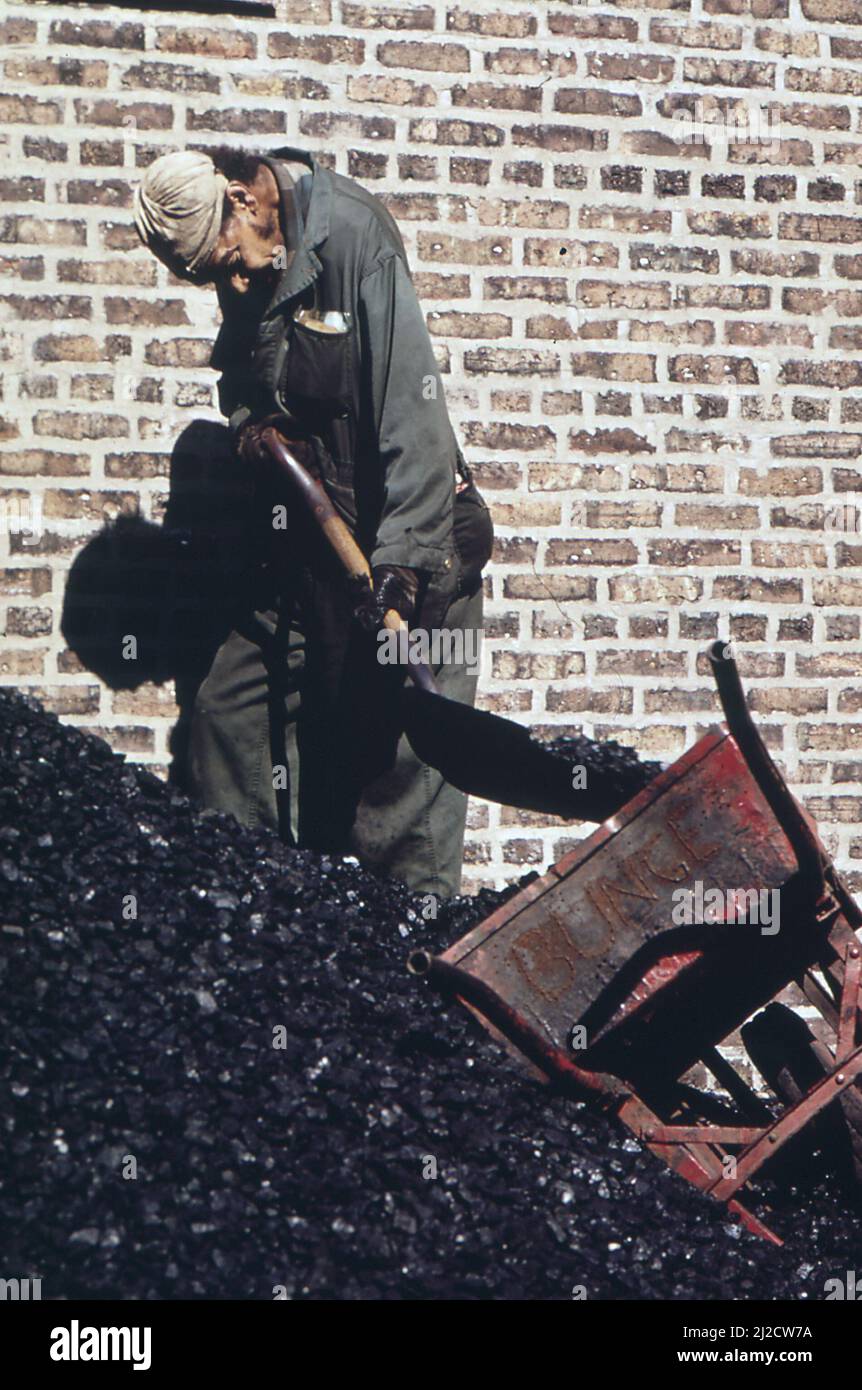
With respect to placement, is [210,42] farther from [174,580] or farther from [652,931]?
[652,931]

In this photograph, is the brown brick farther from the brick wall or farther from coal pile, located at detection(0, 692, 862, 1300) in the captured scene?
coal pile, located at detection(0, 692, 862, 1300)

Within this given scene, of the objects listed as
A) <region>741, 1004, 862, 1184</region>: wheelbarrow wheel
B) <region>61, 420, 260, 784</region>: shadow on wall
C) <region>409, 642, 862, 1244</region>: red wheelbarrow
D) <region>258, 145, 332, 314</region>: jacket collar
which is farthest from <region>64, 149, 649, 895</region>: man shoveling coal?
<region>741, 1004, 862, 1184</region>: wheelbarrow wheel

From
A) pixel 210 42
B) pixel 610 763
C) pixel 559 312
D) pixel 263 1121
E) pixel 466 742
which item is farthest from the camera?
pixel 559 312

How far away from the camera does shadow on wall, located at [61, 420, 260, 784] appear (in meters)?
4.19

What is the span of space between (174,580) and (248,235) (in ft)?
3.27

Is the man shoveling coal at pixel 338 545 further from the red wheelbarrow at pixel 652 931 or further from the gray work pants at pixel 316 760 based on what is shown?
the red wheelbarrow at pixel 652 931

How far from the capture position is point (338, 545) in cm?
362

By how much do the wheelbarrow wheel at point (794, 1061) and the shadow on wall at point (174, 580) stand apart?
174 centimetres

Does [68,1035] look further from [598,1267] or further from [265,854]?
[598,1267]

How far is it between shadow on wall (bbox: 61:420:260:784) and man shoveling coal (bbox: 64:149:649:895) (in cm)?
24

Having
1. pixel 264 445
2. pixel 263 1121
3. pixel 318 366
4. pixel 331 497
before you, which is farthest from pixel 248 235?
pixel 263 1121

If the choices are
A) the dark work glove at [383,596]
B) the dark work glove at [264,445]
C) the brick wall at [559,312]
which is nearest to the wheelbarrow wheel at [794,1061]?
the brick wall at [559,312]

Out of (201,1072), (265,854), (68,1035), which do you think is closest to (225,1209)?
(201,1072)

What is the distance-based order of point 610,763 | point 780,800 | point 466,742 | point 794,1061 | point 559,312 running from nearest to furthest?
point 780,800 → point 794,1061 → point 466,742 → point 610,763 → point 559,312
